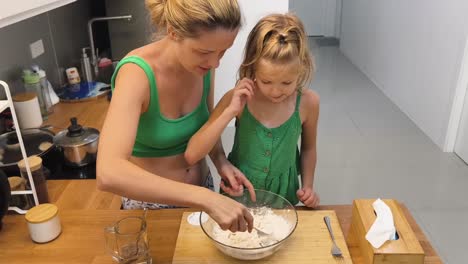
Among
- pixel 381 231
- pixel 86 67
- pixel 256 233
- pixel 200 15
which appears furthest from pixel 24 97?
pixel 381 231

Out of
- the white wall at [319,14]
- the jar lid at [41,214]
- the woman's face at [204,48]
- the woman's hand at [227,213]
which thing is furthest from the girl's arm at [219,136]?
the white wall at [319,14]

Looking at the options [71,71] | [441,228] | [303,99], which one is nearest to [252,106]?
[303,99]

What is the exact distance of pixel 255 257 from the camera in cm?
90

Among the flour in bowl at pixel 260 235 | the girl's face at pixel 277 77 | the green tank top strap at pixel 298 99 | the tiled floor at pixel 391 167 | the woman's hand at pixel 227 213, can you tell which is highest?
the girl's face at pixel 277 77

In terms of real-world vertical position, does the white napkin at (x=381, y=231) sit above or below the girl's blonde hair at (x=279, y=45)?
below

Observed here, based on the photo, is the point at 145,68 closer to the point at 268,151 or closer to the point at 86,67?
the point at 268,151

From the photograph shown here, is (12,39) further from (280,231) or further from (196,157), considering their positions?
(280,231)

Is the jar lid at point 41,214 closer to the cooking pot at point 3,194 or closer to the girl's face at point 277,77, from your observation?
the cooking pot at point 3,194

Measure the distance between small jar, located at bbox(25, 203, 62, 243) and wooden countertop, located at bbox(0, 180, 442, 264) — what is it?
0.05ft

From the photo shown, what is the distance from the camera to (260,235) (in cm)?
96

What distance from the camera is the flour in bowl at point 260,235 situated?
93 cm

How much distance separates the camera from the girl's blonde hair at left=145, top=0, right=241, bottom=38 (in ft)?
3.00

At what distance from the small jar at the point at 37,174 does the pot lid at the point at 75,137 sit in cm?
29

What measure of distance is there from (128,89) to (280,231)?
0.49 m
